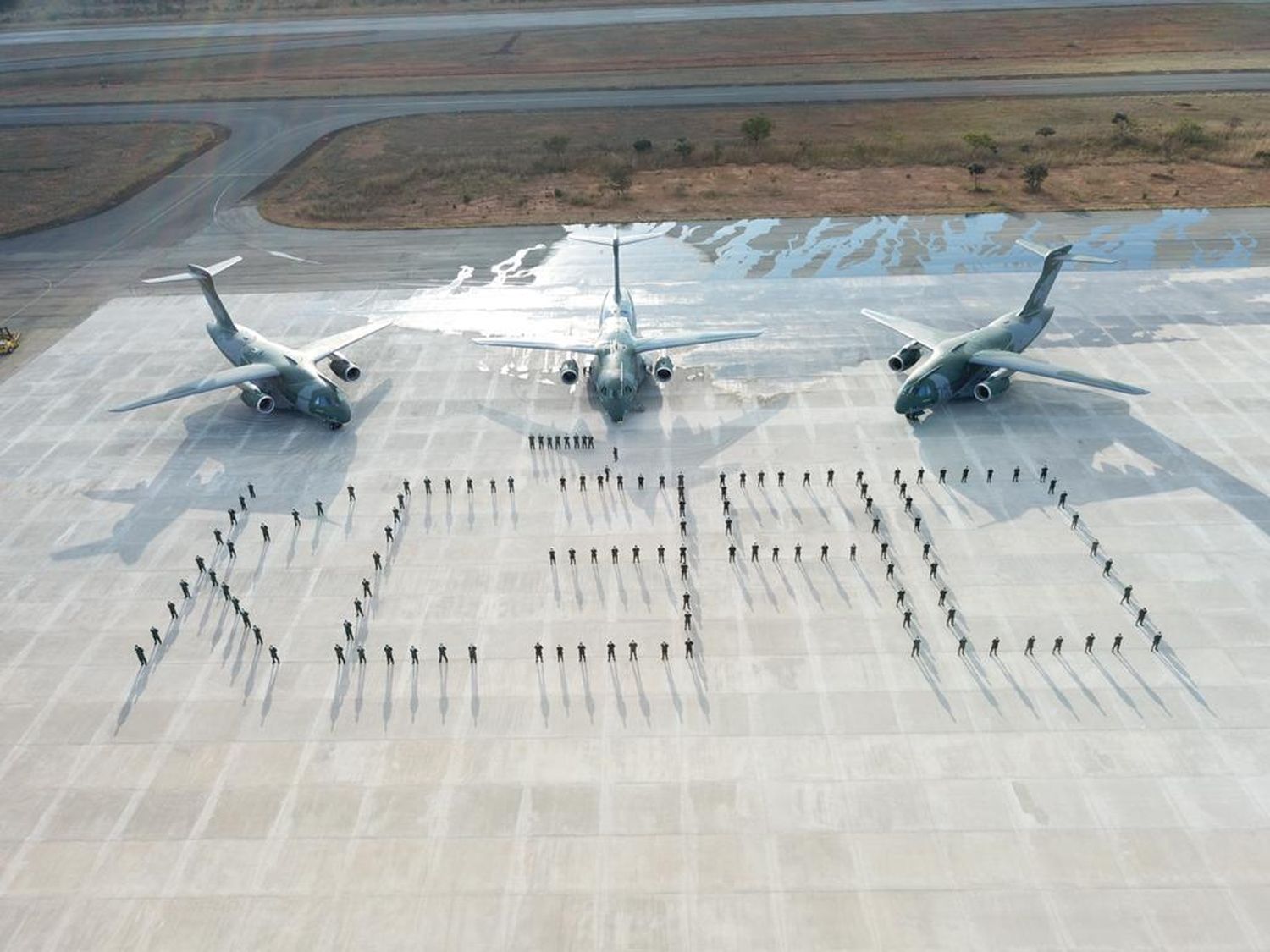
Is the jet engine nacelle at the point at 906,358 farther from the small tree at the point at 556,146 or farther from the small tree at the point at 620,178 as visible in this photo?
the small tree at the point at 556,146

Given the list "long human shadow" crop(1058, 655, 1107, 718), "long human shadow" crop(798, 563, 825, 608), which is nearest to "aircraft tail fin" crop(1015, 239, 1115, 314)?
"long human shadow" crop(798, 563, 825, 608)

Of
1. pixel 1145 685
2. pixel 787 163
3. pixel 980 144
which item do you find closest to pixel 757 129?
pixel 787 163

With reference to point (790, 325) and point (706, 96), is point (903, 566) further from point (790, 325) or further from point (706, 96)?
point (706, 96)

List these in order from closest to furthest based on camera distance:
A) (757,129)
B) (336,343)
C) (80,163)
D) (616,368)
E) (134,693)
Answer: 1. (134,693)
2. (616,368)
3. (336,343)
4. (757,129)
5. (80,163)

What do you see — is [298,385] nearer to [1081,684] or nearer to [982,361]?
[982,361]

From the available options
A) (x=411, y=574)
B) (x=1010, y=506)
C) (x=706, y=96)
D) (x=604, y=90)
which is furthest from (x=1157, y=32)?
(x=411, y=574)

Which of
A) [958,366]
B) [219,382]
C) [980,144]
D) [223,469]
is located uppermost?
[980,144]

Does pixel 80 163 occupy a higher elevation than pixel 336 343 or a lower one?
higher
